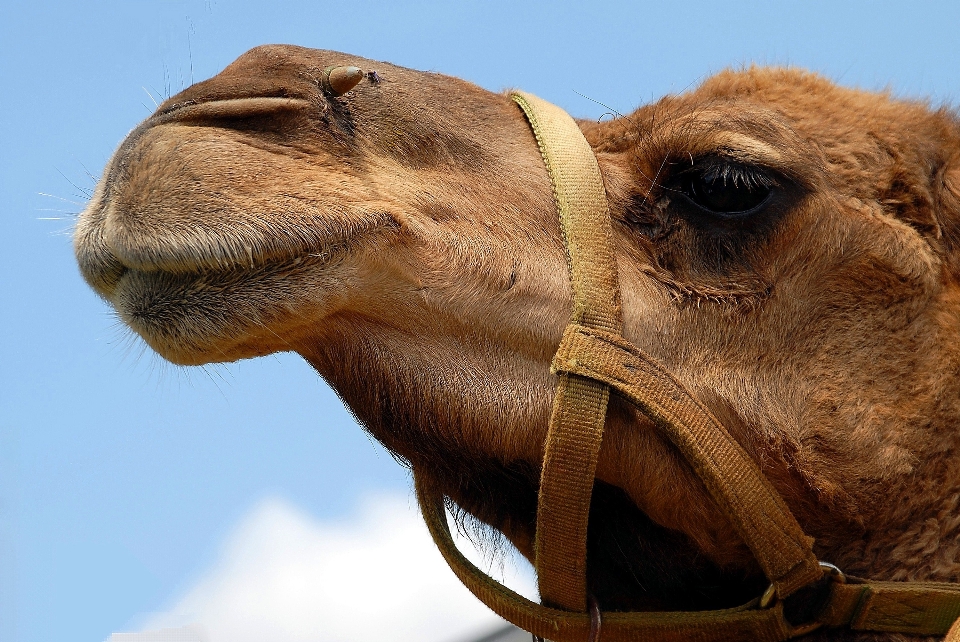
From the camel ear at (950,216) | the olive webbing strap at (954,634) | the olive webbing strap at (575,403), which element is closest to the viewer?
the olive webbing strap at (954,634)

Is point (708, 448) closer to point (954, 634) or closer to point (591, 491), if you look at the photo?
point (591, 491)

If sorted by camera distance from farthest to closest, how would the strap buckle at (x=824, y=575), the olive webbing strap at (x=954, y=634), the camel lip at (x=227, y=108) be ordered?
the strap buckle at (x=824, y=575)
the camel lip at (x=227, y=108)
the olive webbing strap at (x=954, y=634)

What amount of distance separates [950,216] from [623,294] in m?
0.92

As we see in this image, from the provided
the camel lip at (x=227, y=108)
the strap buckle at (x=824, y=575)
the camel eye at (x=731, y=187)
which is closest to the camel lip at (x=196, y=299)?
the camel lip at (x=227, y=108)

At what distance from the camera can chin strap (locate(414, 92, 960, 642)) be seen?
8.15ft

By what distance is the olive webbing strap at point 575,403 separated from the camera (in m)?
2.48

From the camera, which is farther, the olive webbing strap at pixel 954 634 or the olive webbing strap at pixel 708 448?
the olive webbing strap at pixel 708 448

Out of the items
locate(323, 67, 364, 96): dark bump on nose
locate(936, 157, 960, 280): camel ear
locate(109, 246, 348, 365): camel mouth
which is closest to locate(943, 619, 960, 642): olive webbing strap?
locate(936, 157, 960, 280): camel ear

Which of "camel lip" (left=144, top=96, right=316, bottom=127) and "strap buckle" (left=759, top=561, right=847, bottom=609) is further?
"strap buckle" (left=759, top=561, right=847, bottom=609)

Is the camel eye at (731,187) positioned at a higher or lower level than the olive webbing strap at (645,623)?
higher

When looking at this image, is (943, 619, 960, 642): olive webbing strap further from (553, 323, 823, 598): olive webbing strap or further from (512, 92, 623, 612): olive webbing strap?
(512, 92, 623, 612): olive webbing strap

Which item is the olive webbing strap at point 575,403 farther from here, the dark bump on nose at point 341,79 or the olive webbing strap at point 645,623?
the dark bump on nose at point 341,79

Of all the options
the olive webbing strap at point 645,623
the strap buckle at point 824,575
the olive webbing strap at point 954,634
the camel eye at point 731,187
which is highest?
Answer: the camel eye at point 731,187

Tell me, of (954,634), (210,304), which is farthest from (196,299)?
(954,634)
